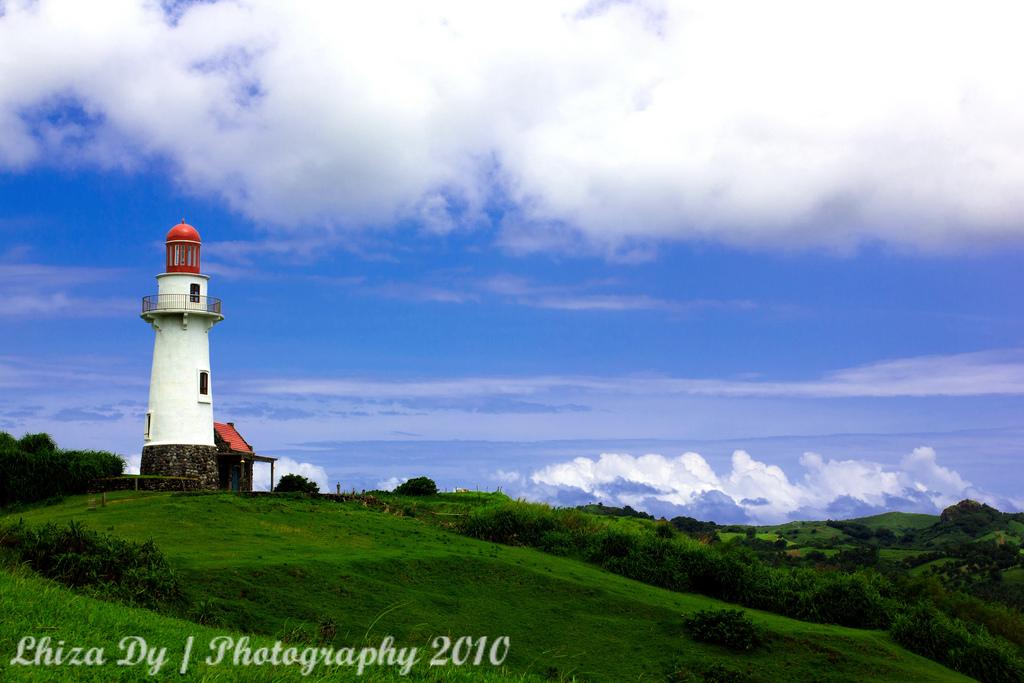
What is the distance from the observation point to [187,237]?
48906 millimetres

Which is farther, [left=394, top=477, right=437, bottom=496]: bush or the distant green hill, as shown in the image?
the distant green hill

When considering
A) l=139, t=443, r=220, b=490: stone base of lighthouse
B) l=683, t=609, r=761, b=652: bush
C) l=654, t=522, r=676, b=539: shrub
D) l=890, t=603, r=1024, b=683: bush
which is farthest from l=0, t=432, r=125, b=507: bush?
l=890, t=603, r=1024, b=683: bush

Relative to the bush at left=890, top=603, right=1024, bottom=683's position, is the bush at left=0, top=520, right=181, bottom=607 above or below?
above

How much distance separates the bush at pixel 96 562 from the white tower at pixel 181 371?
23280mm

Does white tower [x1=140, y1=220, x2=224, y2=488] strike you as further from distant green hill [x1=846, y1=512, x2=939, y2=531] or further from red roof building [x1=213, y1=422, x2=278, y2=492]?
distant green hill [x1=846, y1=512, x2=939, y2=531]

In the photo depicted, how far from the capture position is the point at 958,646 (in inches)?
1228

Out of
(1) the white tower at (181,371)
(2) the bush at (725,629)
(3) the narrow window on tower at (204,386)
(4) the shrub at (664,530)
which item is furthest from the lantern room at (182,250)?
(2) the bush at (725,629)

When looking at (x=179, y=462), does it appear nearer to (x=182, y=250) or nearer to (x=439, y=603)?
(x=182, y=250)

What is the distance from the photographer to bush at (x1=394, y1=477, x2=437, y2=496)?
53312 mm

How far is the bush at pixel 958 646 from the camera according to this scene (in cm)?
2998

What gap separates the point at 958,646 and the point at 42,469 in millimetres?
36037

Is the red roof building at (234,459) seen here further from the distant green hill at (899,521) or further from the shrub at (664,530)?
the distant green hill at (899,521)

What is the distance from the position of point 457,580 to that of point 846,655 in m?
11.2

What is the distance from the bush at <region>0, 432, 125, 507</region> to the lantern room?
9.59 m
